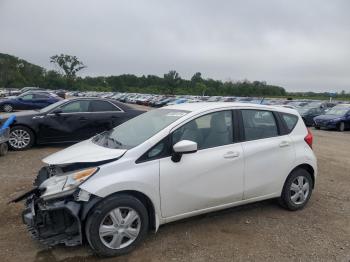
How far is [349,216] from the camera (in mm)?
5246

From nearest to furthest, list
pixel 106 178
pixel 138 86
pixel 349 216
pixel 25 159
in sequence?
pixel 106 178 < pixel 349 216 < pixel 25 159 < pixel 138 86

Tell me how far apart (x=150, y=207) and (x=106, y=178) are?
628mm

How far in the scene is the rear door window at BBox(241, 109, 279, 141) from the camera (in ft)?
16.1

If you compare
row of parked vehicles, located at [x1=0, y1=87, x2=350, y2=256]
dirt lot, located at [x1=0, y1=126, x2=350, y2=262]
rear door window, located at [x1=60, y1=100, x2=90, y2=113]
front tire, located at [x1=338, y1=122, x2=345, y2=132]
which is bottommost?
front tire, located at [x1=338, y1=122, x2=345, y2=132]

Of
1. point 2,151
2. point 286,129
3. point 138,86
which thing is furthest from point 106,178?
point 138,86

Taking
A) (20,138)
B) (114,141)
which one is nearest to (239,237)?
(114,141)

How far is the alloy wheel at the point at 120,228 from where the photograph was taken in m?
3.78

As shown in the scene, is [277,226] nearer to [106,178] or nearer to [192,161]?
[192,161]

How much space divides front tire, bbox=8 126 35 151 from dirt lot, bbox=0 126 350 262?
3815 millimetres

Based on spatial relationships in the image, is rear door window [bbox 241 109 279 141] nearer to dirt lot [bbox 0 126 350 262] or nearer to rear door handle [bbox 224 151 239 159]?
rear door handle [bbox 224 151 239 159]

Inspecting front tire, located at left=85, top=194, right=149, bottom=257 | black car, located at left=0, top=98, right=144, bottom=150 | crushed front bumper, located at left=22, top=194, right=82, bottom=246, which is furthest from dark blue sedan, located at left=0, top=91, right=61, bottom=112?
front tire, located at left=85, top=194, right=149, bottom=257

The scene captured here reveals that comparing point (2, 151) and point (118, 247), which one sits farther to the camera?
point (2, 151)

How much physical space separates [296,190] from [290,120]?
102 centimetres

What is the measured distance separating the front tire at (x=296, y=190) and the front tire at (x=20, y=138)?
22.9ft
